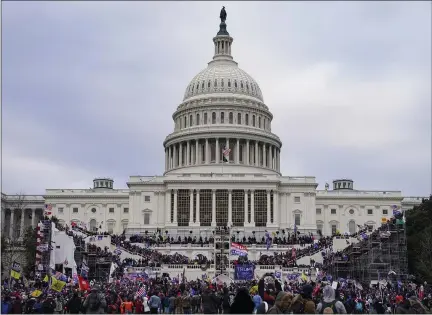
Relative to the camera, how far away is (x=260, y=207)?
119 metres

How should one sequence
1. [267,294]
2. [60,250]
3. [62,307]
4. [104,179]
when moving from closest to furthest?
[267,294]
[62,307]
[60,250]
[104,179]

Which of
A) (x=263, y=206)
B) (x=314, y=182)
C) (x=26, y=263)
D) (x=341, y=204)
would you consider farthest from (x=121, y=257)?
(x=341, y=204)

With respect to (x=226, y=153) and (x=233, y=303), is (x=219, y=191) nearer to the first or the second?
(x=226, y=153)

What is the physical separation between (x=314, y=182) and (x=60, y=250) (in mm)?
66431

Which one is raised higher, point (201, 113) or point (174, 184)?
point (201, 113)

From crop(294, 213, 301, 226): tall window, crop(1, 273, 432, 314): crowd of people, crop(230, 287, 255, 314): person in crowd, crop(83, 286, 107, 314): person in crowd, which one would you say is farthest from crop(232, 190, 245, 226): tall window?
crop(230, 287, 255, 314): person in crowd

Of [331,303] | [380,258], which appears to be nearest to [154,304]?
[331,303]

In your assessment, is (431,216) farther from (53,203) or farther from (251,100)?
(53,203)

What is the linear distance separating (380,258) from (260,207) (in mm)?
45535

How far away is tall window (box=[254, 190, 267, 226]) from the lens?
118m

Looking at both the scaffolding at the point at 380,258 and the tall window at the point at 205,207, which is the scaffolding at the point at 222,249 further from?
the scaffolding at the point at 380,258

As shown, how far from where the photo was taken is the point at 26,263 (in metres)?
101

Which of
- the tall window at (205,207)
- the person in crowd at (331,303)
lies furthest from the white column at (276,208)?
the person in crowd at (331,303)

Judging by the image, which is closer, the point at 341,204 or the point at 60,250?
the point at 60,250
